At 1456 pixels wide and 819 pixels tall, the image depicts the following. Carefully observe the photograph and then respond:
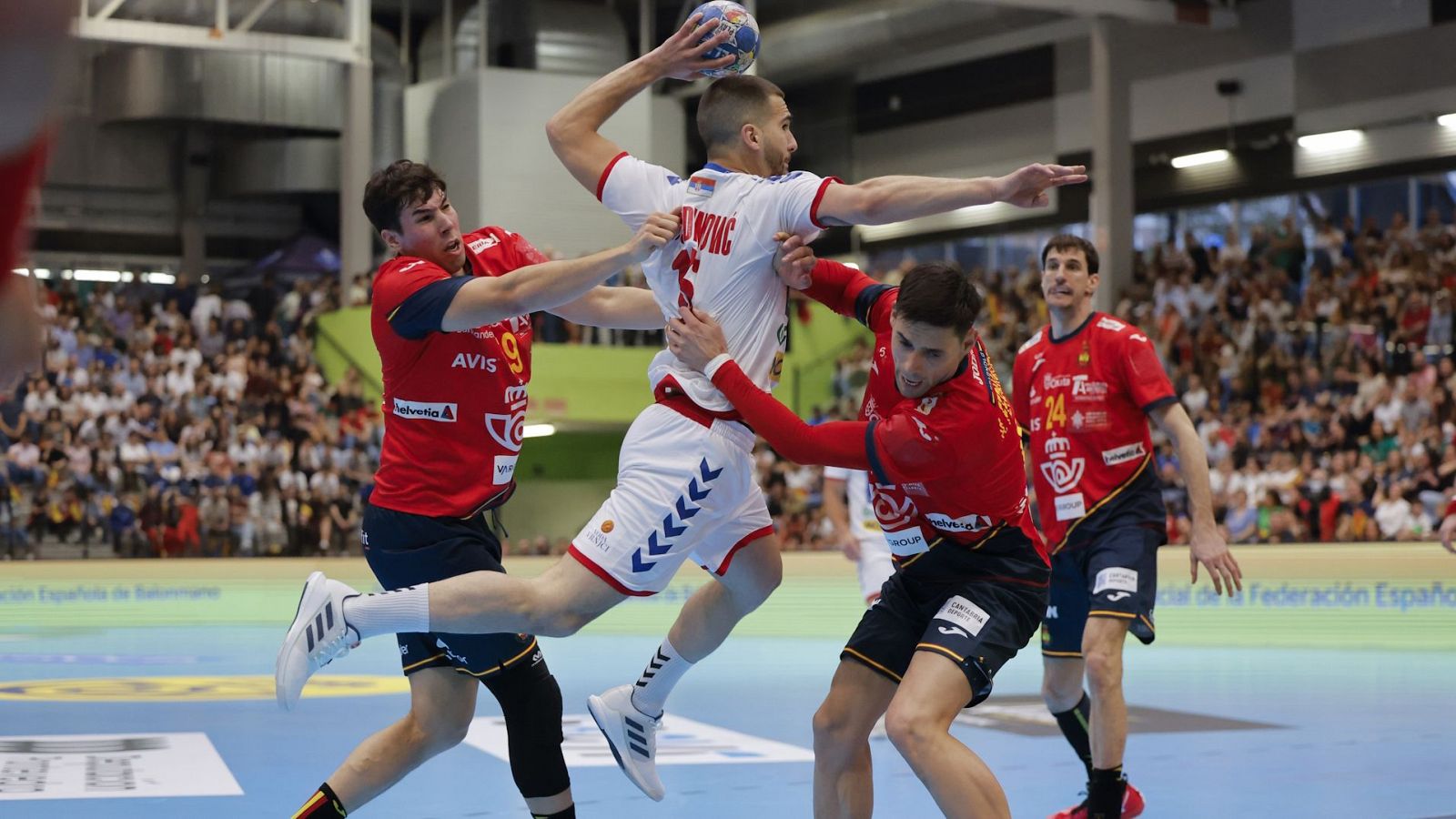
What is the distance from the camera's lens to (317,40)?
72.5ft

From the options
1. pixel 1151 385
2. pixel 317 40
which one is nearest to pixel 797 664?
pixel 1151 385

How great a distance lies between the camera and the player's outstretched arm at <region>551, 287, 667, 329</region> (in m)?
5.21

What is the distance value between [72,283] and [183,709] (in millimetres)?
17315

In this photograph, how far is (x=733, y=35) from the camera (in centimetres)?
477

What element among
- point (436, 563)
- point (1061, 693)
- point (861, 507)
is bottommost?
point (1061, 693)

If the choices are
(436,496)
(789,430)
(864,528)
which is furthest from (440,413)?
(864,528)

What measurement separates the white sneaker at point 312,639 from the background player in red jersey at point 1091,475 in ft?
9.23

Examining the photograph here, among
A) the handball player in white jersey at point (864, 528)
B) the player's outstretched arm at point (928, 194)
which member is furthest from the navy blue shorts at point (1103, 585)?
the handball player in white jersey at point (864, 528)

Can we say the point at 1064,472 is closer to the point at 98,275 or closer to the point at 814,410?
the point at 814,410

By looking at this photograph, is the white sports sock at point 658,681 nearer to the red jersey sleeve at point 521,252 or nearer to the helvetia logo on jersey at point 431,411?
the helvetia logo on jersey at point 431,411

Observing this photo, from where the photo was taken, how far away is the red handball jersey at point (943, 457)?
14.6 feet

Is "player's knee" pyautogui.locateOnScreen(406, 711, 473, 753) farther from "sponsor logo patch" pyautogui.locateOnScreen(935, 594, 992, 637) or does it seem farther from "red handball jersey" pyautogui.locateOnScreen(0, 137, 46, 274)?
"red handball jersey" pyautogui.locateOnScreen(0, 137, 46, 274)

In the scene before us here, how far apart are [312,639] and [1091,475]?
3180 mm

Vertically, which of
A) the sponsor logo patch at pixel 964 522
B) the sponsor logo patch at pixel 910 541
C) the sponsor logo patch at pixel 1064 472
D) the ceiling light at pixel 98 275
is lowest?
the sponsor logo patch at pixel 910 541
